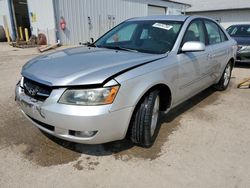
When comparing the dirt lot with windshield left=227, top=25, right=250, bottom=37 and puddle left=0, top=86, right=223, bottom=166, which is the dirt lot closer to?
puddle left=0, top=86, right=223, bottom=166

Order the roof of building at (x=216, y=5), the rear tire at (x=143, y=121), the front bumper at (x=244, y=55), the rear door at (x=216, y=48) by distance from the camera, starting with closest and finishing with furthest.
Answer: the rear tire at (x=143, y=121) < the rear door at (x=216, y=48) < the front bumper at (x=244, y=55) < the roof of building at (x=216, y=5)

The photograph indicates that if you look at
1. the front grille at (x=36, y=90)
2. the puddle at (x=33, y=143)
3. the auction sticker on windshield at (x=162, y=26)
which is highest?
the auction sticker on windshield at (x=162, y=26)

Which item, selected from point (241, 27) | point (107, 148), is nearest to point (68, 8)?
point (241, 27)

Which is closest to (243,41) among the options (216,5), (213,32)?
(213,32)

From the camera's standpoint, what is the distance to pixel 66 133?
8.29 feet

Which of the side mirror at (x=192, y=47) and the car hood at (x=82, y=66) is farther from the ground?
the side mirror at (x=192, y=47)

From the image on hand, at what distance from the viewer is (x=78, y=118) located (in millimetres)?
2355

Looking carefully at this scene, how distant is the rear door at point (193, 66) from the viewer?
343 cm

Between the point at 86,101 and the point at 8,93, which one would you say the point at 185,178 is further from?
the point at 8,93

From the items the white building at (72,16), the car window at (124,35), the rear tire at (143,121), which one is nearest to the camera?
the rear tire at (143,121)

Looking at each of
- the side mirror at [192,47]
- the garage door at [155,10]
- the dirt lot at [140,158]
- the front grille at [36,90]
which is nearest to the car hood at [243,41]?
the dirt lot at [140,158]

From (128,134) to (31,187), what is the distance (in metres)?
1.16

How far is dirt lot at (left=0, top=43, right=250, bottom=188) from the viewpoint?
8.14 feet

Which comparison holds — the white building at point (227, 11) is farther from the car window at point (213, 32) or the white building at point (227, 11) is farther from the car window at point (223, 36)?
the car window at point (213, 32)
